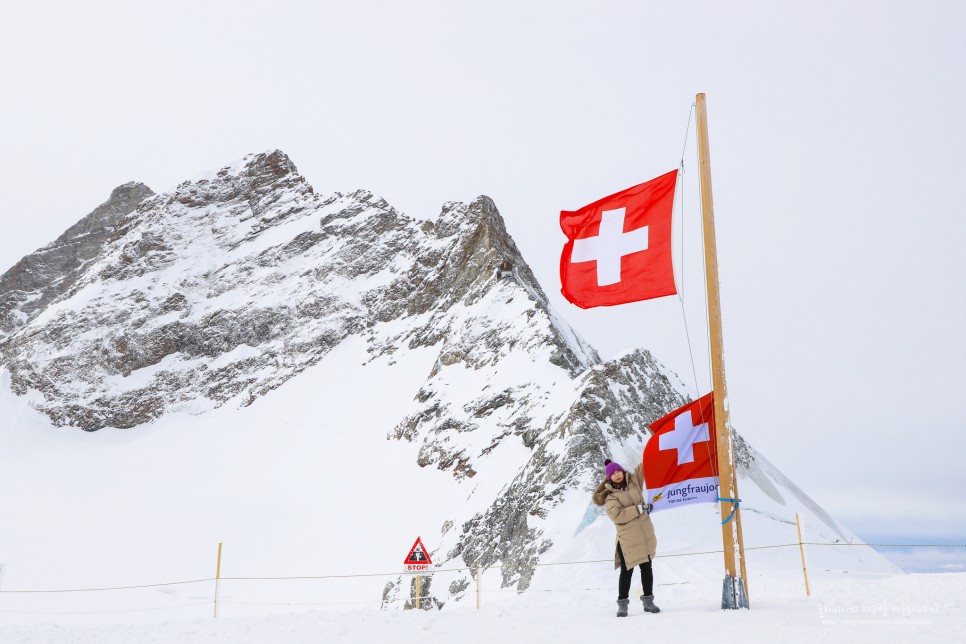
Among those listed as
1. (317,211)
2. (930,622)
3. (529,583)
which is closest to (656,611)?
(930,622)

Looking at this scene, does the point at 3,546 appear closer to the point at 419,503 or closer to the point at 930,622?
the point at 419,503


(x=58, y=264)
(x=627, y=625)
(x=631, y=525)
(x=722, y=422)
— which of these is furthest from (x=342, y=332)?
(x=58, y=264)

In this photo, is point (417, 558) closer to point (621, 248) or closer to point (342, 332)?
point (621, 248)

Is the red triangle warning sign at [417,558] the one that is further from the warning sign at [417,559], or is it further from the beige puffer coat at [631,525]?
the beige puffer coat at [631,525]

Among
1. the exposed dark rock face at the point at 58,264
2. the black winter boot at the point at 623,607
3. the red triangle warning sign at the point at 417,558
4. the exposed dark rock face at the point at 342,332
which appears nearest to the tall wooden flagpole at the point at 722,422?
the black winter boot at the point at 623,607

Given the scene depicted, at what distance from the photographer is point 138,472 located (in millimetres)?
50188

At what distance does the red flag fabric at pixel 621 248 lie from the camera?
30.7 feet

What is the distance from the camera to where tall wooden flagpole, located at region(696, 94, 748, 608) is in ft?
26.4

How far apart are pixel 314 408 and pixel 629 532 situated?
42957 millimetres

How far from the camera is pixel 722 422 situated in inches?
331

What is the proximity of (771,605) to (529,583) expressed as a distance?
9847 millimetres

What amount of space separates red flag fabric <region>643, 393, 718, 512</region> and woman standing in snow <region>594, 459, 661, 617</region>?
1.96 ft

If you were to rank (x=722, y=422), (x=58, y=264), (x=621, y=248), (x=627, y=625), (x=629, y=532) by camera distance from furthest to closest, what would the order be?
(x=58, y=264), (x=621, y=248), (x=722, y=422), (x=629, y=532), (x=627, y=625)

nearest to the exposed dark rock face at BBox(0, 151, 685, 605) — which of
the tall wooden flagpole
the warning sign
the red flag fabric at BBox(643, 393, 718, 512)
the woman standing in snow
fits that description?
the warning sign
